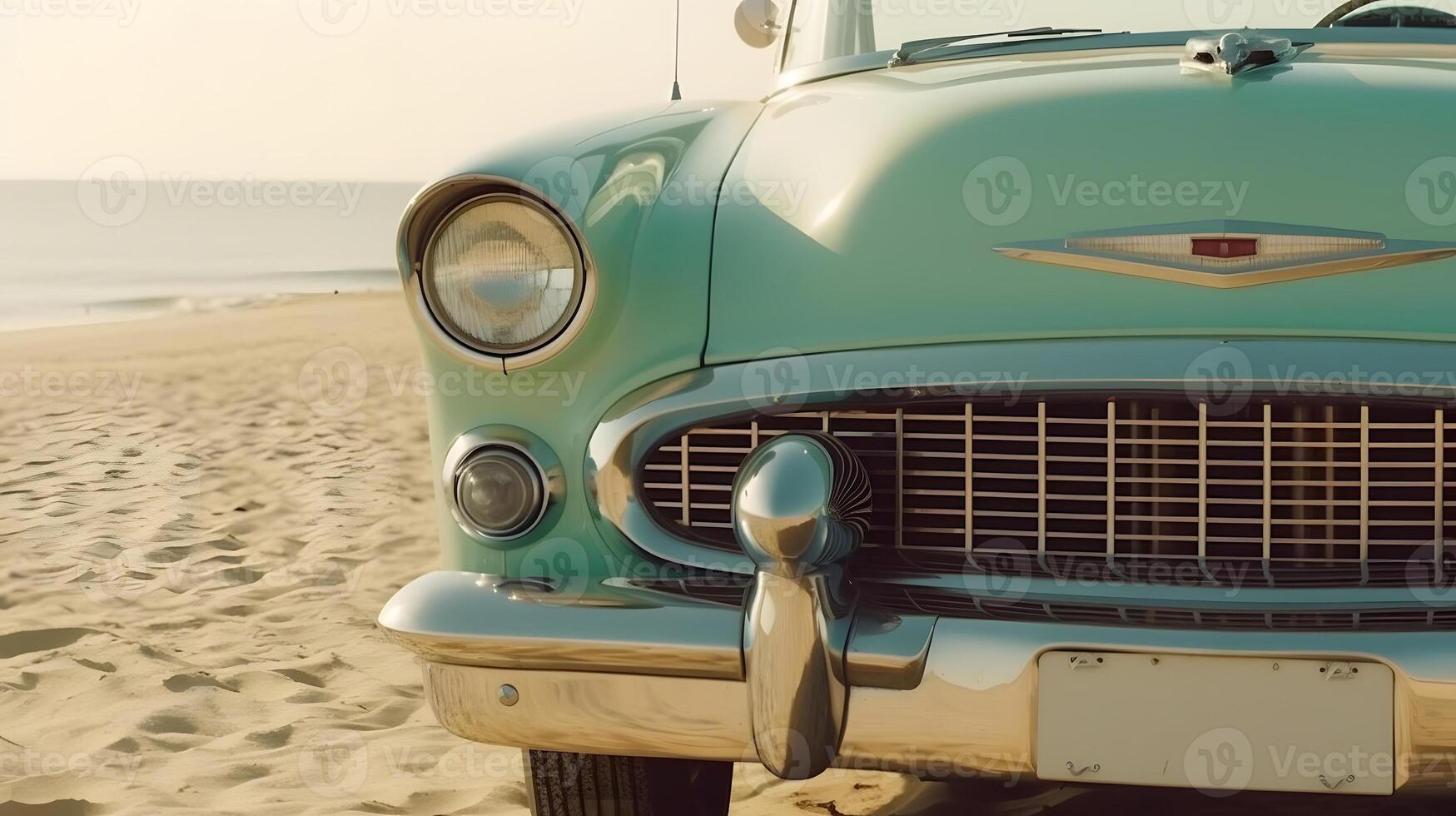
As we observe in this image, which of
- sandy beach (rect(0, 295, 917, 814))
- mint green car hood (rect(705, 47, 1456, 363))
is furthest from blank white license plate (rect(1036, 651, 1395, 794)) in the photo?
sandy beach (rect(0, 295, 917, 814))

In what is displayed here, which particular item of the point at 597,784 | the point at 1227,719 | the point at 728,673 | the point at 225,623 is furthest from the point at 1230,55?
the point at 225,623

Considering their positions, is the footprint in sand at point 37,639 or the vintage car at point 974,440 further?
the footprint in sand at point 37,639

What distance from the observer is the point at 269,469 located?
5.87 metres

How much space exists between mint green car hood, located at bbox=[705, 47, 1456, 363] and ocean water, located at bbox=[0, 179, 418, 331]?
4006 millimetres

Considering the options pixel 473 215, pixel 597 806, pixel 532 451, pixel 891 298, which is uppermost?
pixel 473 215

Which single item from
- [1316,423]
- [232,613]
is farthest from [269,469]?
[1316,423]

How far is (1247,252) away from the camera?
5.57 feet

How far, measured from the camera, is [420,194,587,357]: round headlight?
1.86m

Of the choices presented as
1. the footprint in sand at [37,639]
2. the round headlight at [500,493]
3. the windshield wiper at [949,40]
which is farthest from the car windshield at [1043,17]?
the footprint in sand at [37,639]

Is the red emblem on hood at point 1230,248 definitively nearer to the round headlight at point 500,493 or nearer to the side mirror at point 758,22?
the round headlight at point 500,493

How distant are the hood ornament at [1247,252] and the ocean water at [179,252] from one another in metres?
4.35

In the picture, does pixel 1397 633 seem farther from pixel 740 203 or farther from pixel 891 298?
pixel 740 203

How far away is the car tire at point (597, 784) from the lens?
2055mm

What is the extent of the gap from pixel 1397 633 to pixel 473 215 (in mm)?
1218
